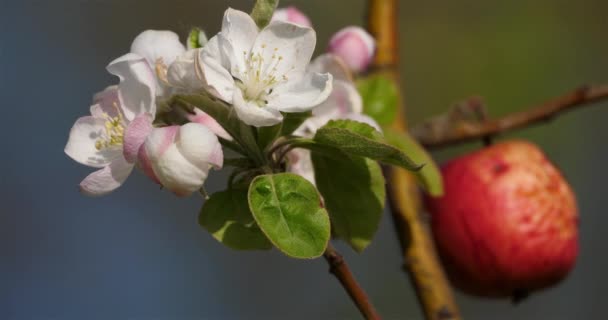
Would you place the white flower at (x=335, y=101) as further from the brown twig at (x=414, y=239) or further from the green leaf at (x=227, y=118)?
the brown twig at (x=414, y=239)

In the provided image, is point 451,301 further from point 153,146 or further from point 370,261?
point 370,261

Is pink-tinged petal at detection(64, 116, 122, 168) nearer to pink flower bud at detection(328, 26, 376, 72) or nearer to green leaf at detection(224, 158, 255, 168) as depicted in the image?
green leaf at detection(224, 158, 255, 168)

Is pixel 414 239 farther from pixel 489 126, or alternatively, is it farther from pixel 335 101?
pixel 335 101

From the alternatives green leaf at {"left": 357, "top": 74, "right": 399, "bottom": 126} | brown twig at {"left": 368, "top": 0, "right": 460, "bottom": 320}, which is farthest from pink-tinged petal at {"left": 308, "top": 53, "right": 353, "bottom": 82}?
→ brown twig at {"left": 368, "top": 0, "right": 460, "bottom": 320}

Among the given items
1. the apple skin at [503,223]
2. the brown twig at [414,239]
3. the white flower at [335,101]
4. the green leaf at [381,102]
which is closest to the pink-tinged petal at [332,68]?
the white flower at [335,101]

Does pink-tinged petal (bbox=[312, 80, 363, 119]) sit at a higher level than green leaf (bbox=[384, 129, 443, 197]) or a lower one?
higher

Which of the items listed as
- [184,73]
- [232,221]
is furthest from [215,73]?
[232,221]
